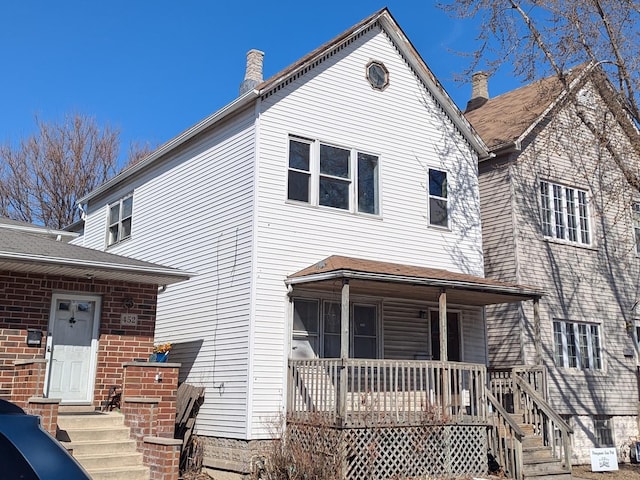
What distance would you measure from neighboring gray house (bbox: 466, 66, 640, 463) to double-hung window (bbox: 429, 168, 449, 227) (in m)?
2.13

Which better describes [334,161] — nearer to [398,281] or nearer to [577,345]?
[398,281]

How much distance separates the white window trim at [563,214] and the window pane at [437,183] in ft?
10.2

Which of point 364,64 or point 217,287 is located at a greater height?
point 364,64

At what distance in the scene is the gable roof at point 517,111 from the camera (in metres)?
16.9

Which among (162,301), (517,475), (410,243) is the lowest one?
(517,475)

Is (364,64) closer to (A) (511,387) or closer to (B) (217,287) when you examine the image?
(B) (217,287)

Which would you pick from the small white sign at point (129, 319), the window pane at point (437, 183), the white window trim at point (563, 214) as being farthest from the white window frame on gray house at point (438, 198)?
the small white sign at point (129, 319)

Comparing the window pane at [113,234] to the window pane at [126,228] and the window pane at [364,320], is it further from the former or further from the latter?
the window pane at [364,320]

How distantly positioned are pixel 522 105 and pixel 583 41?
4164 millimetres

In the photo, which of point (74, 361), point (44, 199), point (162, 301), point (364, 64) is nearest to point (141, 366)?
point (74, 361)

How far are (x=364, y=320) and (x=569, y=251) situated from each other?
6787 mm

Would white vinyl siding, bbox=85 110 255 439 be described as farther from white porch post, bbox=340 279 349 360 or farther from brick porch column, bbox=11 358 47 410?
brick porch column, bbox=11 358 47 410

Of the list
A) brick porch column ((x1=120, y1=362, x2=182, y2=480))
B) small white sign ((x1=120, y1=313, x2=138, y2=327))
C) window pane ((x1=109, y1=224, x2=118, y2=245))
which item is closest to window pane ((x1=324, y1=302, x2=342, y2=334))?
brick porch column ((x1=120, y1=362, x2=182, y2=480))

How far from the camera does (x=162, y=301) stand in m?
15.2
